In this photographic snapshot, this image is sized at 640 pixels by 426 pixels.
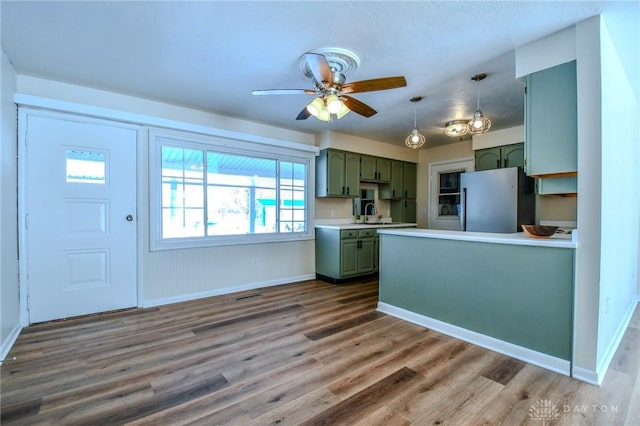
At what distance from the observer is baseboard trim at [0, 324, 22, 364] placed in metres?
2.22

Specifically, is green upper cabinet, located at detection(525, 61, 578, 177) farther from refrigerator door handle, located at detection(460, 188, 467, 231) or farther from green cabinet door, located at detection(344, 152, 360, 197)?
green cabinet door, located at detection(344, 152, 360, 197)

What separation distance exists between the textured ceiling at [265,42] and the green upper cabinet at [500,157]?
1248 mm

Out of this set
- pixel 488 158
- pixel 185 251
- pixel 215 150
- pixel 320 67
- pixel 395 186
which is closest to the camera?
pixel 320 67

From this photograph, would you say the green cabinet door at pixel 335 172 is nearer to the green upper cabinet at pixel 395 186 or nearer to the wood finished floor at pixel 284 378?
the green upper cabinet at pixel 395 186

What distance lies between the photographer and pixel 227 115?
157 inches

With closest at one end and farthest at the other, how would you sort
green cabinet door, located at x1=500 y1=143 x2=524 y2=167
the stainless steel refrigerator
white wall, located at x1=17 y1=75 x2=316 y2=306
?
white wall, located at x1=17 y1=75 x2=316 y2=306 < the stainless steel refrigerator < green cabinet door, located at x1=500 y1=143 x2=524 y2=167

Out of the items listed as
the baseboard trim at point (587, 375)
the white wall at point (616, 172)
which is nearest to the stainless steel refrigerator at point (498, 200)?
the white wall at point (616, 172)

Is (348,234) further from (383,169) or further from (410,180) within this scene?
(410,180)

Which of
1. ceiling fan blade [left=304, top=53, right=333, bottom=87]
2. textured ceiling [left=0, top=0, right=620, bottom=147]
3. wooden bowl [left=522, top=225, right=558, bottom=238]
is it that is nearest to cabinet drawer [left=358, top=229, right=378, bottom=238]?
textured ceiling [left=0, top=0, right=620, bottom=147]

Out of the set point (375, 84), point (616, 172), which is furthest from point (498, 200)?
point (375, 84)

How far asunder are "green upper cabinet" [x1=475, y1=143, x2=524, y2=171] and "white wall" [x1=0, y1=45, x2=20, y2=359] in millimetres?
5715

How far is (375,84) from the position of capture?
227cm

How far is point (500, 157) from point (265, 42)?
402 centimetres

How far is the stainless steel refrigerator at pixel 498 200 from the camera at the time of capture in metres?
3.87
